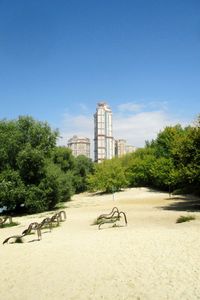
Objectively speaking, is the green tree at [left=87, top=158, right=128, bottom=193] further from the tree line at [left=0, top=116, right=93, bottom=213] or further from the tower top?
the tower top

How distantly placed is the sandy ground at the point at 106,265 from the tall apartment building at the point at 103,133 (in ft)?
354

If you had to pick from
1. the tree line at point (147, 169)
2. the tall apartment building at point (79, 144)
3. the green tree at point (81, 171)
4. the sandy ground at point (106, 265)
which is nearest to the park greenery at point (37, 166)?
the tree line at point (147, 169)

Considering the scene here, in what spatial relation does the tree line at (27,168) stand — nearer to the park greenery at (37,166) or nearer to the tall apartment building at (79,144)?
the park greenery at (37,166)

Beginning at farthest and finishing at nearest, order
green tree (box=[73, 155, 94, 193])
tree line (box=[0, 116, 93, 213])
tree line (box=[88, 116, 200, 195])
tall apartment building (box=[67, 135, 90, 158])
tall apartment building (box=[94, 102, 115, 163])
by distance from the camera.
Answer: tall apartment building (box=[67, 135, 90, 158])
tall apartment building (box=[94, 102, 115, 163])
green tree (box=[73, 155, 94, 193])
tree line (box=[88, 116, 200, 195])
tree line (box=[0, 116, 93, 213])

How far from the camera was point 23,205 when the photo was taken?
1374 inches

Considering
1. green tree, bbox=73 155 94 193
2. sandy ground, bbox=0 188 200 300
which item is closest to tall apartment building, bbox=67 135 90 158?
green tree, bbox=73 155 94 193

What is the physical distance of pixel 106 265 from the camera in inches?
424

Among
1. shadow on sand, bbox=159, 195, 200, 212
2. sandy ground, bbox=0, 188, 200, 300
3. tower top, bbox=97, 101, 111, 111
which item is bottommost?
sandy ground, bbox=0, 188, 200, 300

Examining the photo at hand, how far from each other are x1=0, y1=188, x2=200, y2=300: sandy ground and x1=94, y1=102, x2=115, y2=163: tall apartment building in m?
108

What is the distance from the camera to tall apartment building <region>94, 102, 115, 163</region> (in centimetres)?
12550

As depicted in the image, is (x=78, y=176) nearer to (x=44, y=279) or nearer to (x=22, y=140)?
(x=22, y=140)

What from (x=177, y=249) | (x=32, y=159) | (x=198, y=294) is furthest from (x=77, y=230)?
(x=32, y=159)

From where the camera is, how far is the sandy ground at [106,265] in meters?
8.48

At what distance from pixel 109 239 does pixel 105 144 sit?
112m
